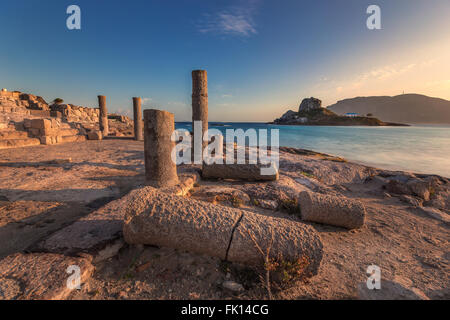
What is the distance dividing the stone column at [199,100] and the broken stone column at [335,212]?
5444 mm

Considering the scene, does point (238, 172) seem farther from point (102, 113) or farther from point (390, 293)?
point (102, 113)

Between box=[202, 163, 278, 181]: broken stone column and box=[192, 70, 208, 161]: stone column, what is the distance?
8.76ft

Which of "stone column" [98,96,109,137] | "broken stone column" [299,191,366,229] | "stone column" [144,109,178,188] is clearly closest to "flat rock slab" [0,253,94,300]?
"stone column" [144,109,178,188]

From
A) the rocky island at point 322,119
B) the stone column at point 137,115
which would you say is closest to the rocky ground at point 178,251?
the stone column at point 137,115

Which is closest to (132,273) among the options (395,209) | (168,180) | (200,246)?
(200,246)

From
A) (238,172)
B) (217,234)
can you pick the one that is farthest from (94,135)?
(217,234)

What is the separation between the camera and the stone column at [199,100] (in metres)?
7.68

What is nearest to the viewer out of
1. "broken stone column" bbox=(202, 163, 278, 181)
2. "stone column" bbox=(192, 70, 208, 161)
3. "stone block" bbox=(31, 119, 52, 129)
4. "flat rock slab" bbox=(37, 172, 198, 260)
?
"flat rock slab" bbox=(37, 172, 198, 260)

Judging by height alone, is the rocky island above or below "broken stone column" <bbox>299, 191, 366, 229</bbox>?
above

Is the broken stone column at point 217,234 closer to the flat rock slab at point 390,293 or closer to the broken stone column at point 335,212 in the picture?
the flat rock slab at point 390,293

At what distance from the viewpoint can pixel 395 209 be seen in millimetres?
4750

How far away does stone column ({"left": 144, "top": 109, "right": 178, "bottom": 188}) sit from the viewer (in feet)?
13.9

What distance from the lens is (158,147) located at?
4332 mm

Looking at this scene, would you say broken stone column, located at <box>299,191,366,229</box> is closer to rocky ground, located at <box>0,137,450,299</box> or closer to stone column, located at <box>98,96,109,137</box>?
rocky ground, located at <box>0,137,450,299</box>
